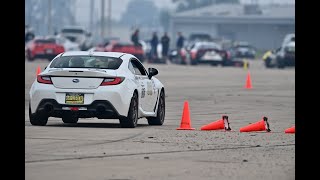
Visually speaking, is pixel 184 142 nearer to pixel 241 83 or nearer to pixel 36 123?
pixel 36 123

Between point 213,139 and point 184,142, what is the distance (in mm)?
739

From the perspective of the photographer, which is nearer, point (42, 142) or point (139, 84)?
point (42, 142)

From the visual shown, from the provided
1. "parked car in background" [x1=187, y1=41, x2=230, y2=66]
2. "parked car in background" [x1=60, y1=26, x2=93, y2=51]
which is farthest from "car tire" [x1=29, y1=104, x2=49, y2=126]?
"parked car in background" [x1=60, y1=26, x2=93, y2=51]

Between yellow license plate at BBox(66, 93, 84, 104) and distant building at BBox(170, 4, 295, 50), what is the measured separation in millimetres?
114015

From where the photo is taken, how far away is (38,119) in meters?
20.3

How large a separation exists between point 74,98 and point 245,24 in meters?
123

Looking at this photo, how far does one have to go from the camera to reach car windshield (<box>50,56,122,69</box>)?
803 inches

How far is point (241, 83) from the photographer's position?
4284cm

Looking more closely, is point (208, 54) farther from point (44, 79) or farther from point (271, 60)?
point (44, 79)

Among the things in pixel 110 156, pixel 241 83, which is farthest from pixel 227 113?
pixel 241 83

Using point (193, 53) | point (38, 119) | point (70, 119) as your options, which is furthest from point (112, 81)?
point (193, 53)

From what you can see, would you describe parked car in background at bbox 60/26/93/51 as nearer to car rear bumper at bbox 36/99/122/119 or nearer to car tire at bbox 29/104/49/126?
car tire at bbox 29/104/49/126

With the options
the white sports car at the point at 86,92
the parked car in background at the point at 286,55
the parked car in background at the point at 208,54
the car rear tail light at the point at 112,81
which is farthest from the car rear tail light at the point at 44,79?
the parked car in background at the point at 208,54
